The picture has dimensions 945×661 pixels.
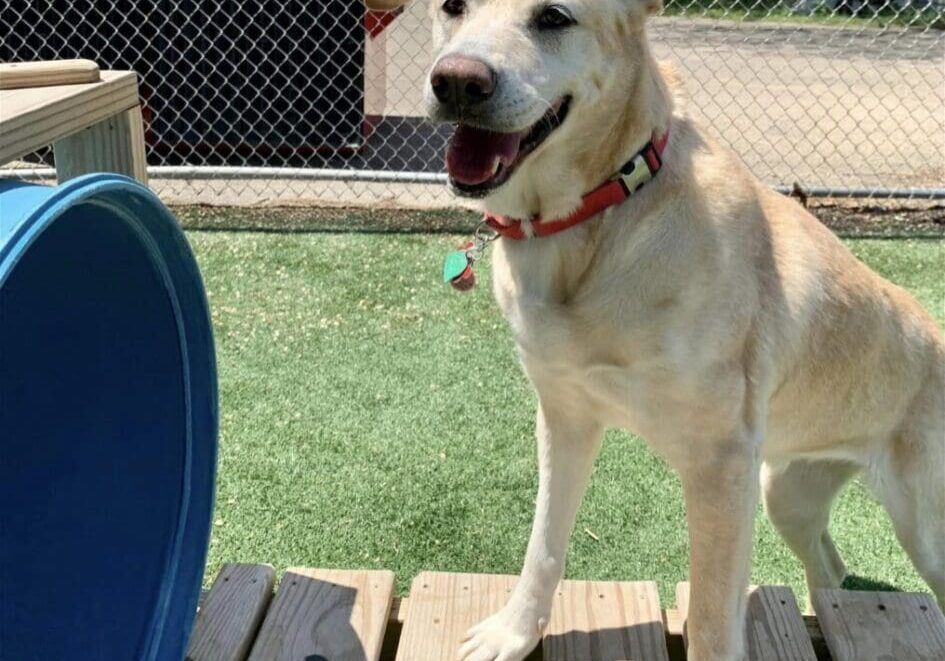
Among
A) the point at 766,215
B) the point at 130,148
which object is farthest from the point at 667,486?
the point at 130,148

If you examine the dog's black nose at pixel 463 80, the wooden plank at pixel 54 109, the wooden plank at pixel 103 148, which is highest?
the dog's black nose at pixel 463 80

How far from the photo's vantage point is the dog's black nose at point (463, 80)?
1.81 metres

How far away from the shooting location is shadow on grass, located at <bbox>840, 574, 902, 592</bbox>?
2.85 m

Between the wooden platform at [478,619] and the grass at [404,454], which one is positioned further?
the grass at [404,454]

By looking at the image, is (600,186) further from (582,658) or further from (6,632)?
(6,632)

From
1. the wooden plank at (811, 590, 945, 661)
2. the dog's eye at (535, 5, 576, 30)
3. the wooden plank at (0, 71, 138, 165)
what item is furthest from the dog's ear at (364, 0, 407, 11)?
the wooden plank at (811, 590, 945, 661)

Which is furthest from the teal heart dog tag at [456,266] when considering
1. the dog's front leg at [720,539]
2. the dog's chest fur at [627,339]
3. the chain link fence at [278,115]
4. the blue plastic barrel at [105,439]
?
the chain link fence at [278,115]

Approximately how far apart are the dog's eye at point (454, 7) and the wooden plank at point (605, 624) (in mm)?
1305

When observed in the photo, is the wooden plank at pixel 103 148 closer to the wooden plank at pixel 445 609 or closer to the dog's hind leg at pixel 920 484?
the wooden plank at pixel 445 609

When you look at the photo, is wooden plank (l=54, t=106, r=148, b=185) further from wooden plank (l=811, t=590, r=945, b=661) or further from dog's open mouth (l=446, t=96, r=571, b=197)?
wooden plank (l=811, t=590, r=945, b=661)

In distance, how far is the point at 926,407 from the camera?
2383 millimetres

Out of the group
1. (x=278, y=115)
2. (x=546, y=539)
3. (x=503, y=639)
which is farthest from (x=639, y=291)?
(x=278, y=115)

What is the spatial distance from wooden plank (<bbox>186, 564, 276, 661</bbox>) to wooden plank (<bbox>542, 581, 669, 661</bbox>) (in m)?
0.64

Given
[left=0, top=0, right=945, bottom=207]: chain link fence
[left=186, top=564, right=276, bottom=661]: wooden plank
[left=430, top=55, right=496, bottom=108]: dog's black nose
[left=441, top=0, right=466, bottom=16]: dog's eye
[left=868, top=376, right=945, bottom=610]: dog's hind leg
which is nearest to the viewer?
[left=430, top=55, right=496, bottom=108]: dog's black nose
